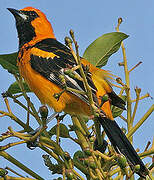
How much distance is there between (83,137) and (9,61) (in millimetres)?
1117

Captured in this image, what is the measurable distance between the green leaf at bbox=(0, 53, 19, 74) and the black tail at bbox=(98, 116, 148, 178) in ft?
3.05

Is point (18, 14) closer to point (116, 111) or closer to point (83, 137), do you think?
point (116, 111)

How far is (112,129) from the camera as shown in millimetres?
2424

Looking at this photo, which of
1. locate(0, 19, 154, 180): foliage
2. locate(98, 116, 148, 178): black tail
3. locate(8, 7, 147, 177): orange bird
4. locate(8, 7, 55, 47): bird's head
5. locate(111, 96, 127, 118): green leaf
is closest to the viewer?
locate(0, 19, 154, 180): foliage

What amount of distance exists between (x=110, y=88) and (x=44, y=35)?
4.06 feet

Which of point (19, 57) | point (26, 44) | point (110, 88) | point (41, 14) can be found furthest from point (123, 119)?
point (41, 14)

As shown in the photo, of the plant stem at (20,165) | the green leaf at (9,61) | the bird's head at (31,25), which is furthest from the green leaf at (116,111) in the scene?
the bird's head at (31,25)

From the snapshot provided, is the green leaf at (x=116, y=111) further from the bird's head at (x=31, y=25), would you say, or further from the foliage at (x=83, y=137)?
the bird's head at (x=31, y=25)

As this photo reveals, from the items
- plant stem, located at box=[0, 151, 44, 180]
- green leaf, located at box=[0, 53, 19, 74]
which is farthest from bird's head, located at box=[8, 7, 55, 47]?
plant stem, located at box=[0, 151, 44, 180]

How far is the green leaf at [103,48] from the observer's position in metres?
2.73

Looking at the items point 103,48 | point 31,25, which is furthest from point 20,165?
point 31,25

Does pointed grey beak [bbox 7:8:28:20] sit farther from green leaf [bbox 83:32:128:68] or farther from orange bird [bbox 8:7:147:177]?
green leaf [bbox 83:32:128:68]

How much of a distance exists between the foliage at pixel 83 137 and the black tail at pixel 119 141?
0.08 metres

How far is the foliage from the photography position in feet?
5.29
